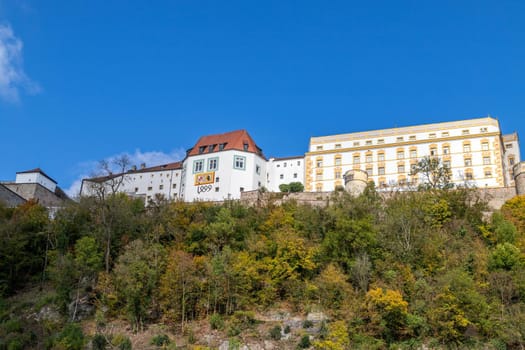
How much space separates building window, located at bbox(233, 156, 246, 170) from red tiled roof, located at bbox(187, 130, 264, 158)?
117 centimetres

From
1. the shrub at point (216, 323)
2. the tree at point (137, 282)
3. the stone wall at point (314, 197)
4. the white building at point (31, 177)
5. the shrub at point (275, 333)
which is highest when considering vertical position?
the white building at point (31, 177)

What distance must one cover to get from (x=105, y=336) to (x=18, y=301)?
10234 millimetres

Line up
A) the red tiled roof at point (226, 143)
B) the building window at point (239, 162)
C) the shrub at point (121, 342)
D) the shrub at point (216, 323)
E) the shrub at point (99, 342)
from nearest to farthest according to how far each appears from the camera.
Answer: the shrub at point (121, 342), the shrub at point (99, 342), the shrub at point (216, 323), the building window at point (239, 162), the red tiled roof at point (226, 143)

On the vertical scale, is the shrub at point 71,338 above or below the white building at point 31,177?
below

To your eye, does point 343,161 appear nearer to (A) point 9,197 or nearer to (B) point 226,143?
(B) point 226,143

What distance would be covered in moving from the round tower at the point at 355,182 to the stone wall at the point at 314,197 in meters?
2.04

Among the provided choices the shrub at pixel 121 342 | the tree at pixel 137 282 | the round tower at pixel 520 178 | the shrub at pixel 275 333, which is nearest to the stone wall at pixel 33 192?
the tree at pixel 137 282

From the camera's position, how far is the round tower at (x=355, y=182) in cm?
5128

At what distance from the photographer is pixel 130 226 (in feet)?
139

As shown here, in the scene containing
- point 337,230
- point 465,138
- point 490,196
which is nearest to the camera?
point 337,230

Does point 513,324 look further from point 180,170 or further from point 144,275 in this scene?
point 180,170

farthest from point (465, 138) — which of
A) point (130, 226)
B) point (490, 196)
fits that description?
point (130, 226)

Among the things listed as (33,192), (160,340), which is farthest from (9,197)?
(160,340)

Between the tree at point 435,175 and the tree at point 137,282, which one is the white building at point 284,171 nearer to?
the tree at point 435,175
